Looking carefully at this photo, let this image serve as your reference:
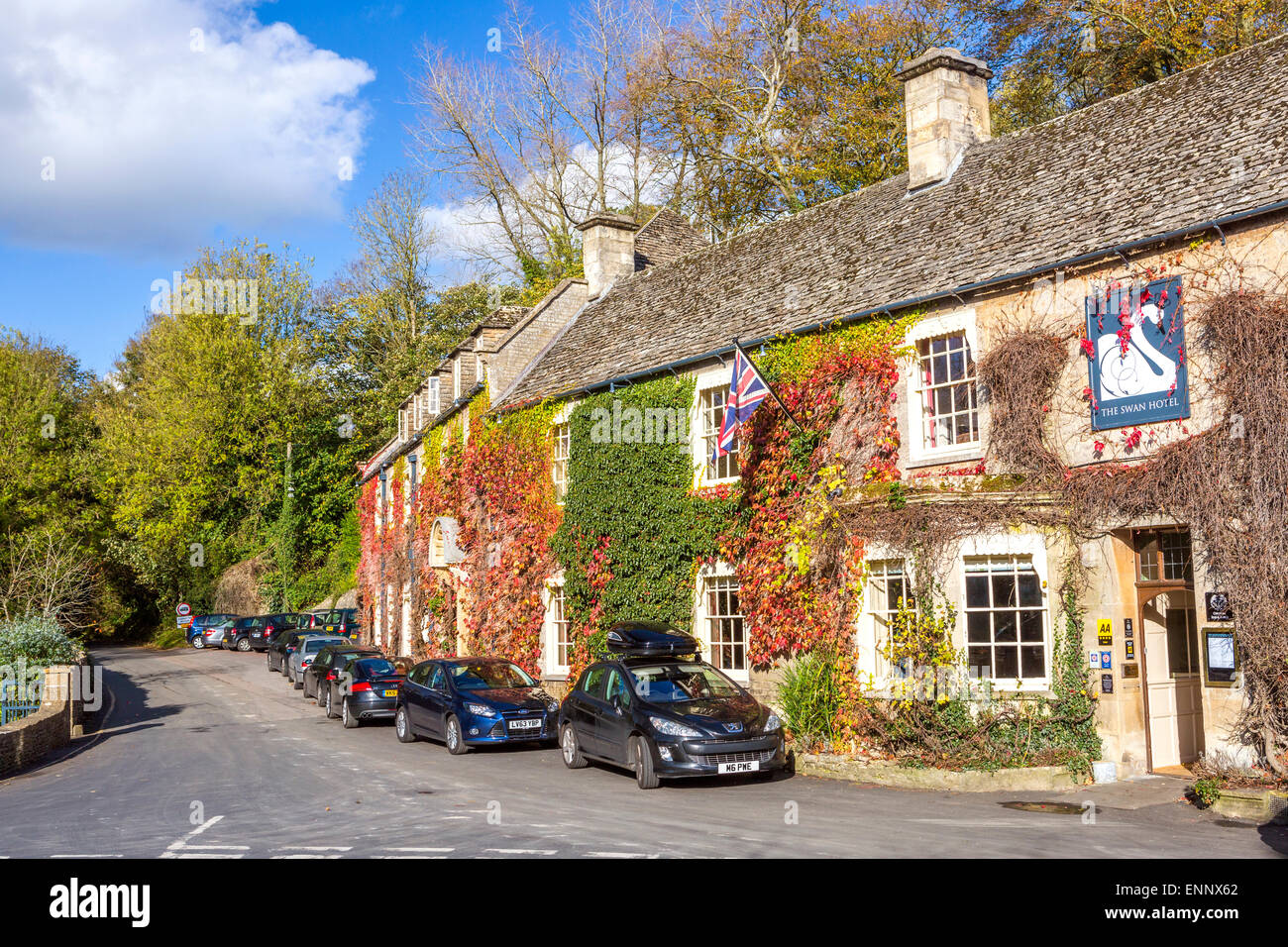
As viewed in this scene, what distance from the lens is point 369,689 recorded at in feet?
72.2

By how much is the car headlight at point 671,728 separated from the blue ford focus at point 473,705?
4925mm

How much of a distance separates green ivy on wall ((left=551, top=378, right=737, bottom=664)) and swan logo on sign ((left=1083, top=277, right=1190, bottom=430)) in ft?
21.3

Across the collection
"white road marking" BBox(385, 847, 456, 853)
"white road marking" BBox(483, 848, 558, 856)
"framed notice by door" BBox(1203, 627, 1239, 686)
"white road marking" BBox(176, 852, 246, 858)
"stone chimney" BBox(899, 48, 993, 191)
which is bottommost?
"white road marking" BBox(385, 847, 456, 853)

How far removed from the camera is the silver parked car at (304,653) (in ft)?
102

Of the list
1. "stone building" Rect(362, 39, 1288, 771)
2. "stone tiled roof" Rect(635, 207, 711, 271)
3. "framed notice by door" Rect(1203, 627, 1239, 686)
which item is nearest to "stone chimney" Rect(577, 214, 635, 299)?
"stone tiled roof" Rect(635, 207, 711, 271)

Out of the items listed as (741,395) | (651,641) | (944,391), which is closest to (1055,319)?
(944,391)

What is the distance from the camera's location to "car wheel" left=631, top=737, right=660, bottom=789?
1298 cm

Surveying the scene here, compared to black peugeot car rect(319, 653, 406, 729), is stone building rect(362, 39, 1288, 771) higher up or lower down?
higher up

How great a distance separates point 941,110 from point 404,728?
50.7 ft

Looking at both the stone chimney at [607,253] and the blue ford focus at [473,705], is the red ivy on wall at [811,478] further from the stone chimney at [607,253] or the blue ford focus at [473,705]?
the stone chimney at [607,253]

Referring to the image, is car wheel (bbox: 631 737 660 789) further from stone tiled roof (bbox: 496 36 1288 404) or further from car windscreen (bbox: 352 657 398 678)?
car windscreen (bbox: 352 657 398 678)

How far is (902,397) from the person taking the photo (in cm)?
1565

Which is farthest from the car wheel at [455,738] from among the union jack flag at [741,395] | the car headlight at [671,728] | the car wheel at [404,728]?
the union jack flag at [741,395]
